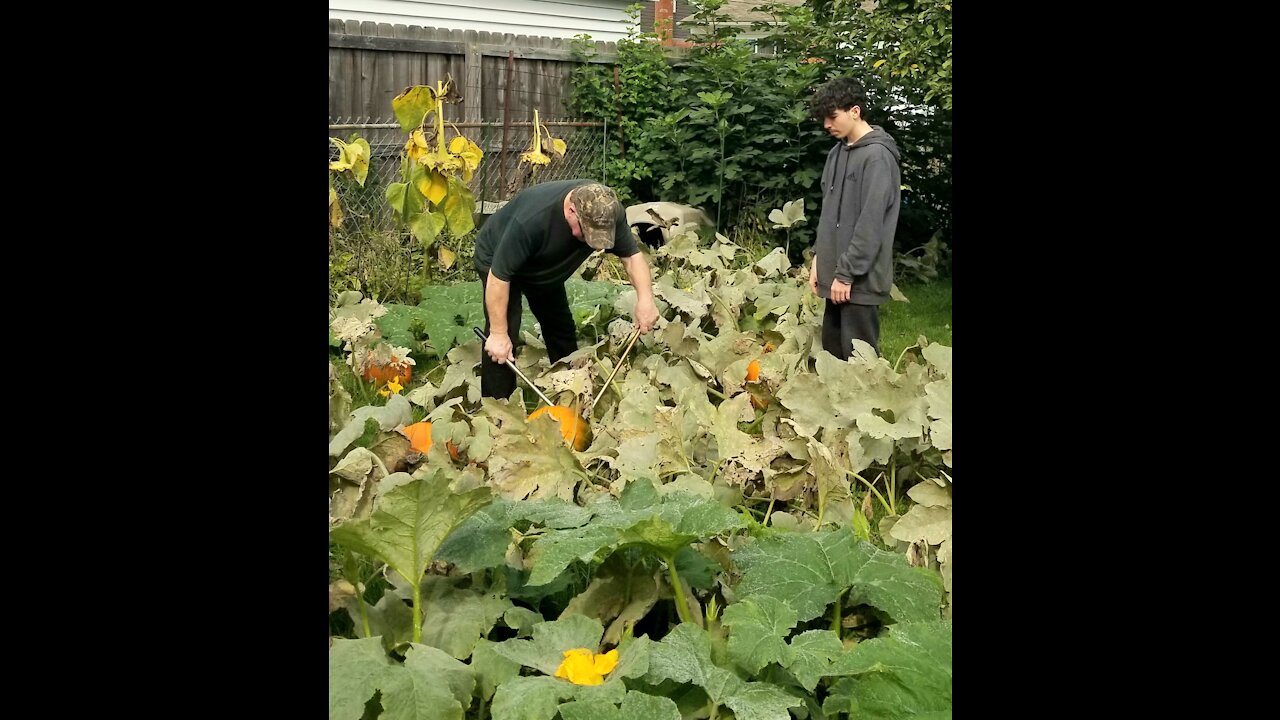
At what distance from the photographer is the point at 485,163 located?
1061 cm

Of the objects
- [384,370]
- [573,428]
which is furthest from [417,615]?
[384,370]

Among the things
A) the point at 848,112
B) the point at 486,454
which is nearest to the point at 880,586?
the point at 486,454

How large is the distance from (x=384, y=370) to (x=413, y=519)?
11.0ft

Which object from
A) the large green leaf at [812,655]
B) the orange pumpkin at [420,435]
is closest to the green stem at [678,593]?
the large green leaf at [812,655]

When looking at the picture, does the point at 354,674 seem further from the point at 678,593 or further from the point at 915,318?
the point at 915,318

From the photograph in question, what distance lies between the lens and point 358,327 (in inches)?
224

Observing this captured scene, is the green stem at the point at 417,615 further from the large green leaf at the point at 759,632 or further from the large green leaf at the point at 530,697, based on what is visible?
the large green leaf at the point at 759,632

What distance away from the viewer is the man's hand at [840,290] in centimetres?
568

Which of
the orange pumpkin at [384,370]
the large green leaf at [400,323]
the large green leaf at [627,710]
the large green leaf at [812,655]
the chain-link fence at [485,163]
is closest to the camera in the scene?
the large green leaf at [627,710]

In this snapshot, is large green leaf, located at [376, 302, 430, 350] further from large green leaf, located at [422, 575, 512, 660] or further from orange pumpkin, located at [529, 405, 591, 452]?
large green leaf, located at [422, 575, 512, 660]

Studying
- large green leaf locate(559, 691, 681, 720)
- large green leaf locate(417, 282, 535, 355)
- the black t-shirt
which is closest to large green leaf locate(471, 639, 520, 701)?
large green leaf locate(559, 691, 681, 720)

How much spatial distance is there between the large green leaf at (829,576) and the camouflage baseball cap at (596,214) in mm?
2341

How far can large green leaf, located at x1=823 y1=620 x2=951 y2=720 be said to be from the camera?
1963mm
